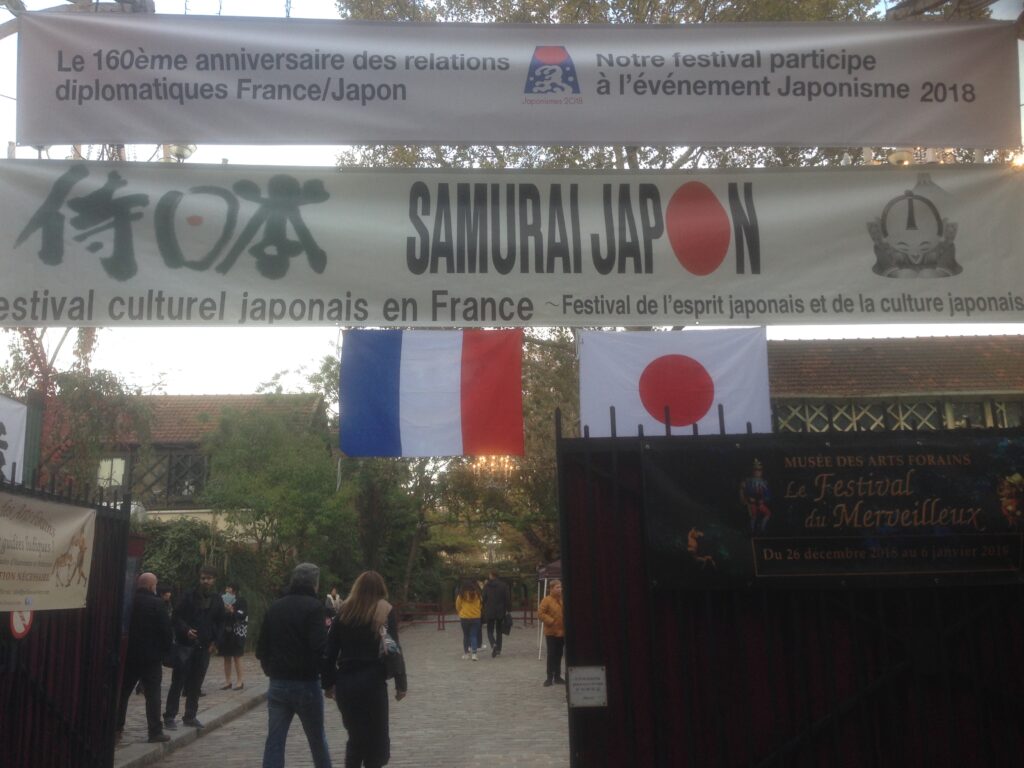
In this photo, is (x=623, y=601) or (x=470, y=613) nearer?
(x=623, y=601)

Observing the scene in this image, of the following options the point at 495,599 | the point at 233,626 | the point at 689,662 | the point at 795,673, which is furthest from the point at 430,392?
the point at 495,599

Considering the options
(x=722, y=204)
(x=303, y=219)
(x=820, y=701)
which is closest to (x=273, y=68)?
(x=303, y=219)

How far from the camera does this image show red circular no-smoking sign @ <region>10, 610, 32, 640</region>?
22.1ft

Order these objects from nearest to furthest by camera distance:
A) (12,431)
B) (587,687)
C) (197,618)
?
(587,687) → (12,431) → (197,618)

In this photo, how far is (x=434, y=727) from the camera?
42.7ft

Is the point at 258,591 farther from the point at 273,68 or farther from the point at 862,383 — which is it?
the point at 273,68

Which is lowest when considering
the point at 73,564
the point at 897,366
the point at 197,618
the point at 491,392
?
the point at 197,618

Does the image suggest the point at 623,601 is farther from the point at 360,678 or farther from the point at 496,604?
the point at 496,604

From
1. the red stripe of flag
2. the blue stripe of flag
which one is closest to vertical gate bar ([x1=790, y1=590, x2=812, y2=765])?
the red stripe of flag

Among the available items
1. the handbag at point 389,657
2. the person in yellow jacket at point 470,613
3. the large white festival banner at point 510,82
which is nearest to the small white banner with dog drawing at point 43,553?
the handbag at point 389,657

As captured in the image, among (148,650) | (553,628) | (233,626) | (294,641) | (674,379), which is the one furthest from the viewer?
(553,628)

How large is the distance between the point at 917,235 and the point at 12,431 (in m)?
6.35

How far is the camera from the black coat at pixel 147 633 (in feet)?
36.9

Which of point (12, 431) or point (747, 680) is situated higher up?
point (12, 431)
